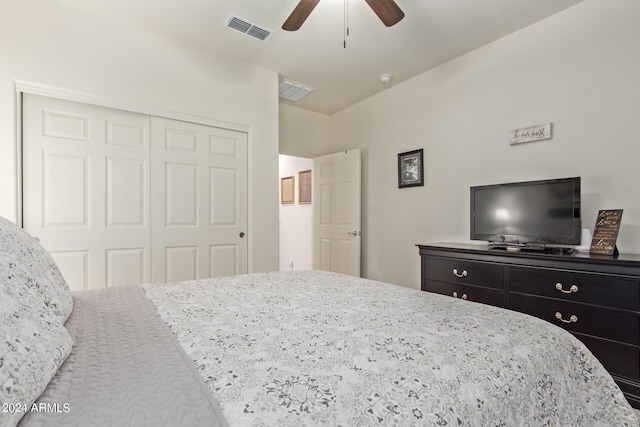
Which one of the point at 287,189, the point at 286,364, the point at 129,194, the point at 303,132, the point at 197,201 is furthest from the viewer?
the point at 287,189

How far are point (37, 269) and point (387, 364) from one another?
1.10 metres

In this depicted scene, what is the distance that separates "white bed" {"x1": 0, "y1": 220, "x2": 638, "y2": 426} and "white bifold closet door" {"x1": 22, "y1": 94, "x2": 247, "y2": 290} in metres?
1.54

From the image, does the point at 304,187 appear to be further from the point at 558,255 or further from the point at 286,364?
the point at 286,364

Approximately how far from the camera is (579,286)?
192 centimetres

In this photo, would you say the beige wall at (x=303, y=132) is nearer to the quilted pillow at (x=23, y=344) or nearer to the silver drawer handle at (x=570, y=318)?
the silver drawer handle at (x=570, y=318)

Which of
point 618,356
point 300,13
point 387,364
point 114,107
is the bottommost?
point 618,356

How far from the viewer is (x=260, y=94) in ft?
11.2

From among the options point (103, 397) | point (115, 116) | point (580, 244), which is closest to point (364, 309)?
point (103, 397)

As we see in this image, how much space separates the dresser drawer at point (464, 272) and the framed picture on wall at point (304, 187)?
265 cm

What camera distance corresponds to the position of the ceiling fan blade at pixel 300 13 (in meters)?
1.88

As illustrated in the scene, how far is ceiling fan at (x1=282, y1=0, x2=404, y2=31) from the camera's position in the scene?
188 cm

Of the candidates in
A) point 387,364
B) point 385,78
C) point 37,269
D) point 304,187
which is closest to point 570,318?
point 387,364

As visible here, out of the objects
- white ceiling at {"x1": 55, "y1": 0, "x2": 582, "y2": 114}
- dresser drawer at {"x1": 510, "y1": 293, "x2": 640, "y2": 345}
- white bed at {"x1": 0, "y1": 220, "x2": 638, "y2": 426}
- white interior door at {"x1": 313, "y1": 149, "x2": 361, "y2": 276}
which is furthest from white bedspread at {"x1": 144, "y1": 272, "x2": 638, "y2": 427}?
white interior door at {"x1": 313, "y1": 149, "x2": 361, "y2": 276}

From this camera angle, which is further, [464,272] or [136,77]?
[136,77]
